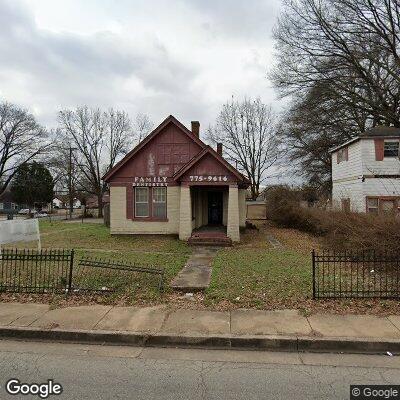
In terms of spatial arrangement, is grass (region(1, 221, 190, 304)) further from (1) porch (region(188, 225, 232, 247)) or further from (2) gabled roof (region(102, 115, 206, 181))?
(2) gabled roof (region(102, 115, 206, 181))

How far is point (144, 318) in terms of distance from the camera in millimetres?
6270

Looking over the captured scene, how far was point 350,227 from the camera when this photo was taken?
13.4 metres

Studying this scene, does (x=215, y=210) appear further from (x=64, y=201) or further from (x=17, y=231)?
(x=64, y=201)

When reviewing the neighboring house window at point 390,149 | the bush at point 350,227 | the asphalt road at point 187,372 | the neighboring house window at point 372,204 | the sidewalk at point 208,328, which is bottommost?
the asphalt road at point 187,372

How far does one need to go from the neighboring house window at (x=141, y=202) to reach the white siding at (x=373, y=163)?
13942 mm

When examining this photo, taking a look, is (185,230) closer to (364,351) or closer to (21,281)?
(21,281)

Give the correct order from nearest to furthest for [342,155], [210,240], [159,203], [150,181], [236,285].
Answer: [236,285] < [210,240] < [150,181] < [159,203] < [342,155]

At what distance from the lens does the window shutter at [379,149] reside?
72.0 ft

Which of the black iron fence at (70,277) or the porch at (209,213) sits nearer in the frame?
the black iron fence at (70,277)

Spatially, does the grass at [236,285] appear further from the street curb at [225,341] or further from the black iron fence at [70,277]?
the street curb at [225,341]

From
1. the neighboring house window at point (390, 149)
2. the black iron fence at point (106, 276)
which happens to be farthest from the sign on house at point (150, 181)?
the neighboring house window at point (390, 149)

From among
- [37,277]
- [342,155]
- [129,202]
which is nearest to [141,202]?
[129,202]

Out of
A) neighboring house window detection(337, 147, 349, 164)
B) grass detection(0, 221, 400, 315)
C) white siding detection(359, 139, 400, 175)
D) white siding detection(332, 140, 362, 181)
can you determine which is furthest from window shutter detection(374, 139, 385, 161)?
grass detection(0, 221, 400, 315)

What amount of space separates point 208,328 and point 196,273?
13.0 feet
